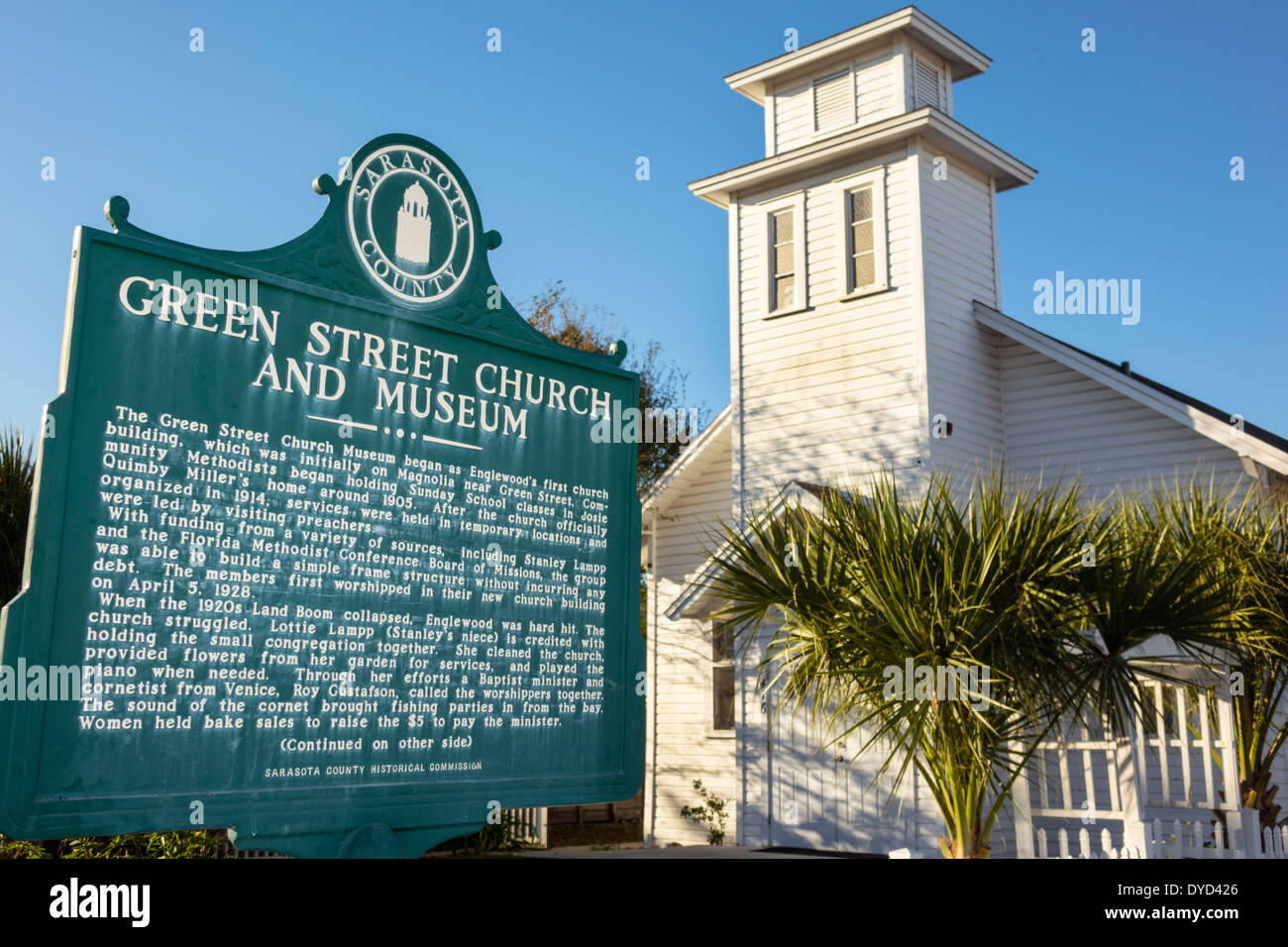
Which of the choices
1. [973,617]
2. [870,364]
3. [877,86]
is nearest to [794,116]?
[877,86]

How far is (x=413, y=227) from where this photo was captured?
610 centimetres

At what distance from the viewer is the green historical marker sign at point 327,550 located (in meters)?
4.67

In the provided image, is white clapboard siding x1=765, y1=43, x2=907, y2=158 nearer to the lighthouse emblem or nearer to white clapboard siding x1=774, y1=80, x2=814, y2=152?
white clapboard siding x1=774, y1=80, x2=814, y2=152

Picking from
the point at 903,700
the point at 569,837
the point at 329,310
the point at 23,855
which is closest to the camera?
the point at 329,310

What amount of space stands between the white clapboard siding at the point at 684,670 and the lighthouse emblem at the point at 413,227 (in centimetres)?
1111

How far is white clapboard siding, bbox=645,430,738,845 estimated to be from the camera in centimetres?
1675

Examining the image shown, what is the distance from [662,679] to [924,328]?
7.11 m

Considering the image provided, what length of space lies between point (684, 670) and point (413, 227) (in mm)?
12363

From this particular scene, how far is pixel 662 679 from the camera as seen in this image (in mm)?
17672

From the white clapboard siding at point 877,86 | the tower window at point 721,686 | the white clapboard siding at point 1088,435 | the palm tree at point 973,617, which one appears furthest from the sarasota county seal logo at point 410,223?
the tower window at point 721,686

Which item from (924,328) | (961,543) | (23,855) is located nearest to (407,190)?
(961,543)

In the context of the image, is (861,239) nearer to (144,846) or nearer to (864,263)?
(864,263)

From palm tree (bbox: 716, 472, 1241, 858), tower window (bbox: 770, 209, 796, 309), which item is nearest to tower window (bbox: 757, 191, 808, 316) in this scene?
tower window (bbox: 770, 209, 796, 309)
